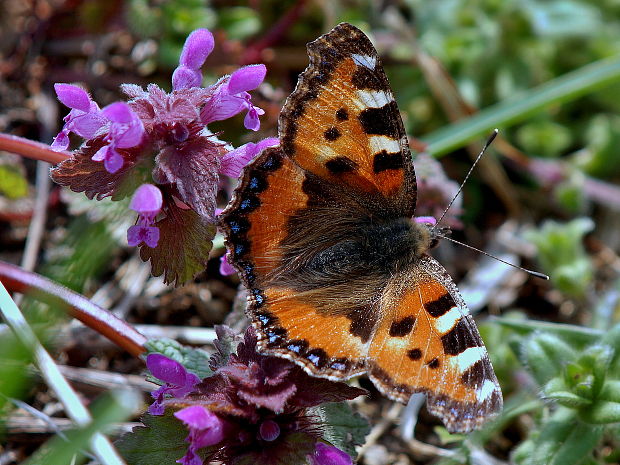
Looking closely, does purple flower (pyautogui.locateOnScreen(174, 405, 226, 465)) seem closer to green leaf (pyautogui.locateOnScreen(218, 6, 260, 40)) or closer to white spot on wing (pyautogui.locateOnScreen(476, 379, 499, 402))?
white spot on wing (pyautogui.locateOnScreen(476, 379, 499, 402))

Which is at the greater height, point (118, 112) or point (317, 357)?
point (118, 112)

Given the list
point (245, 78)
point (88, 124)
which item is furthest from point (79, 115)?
point (245, 78)

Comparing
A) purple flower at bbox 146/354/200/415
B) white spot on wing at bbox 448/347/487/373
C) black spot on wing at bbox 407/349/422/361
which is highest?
white spot on wing at bbox 448/347/487/373

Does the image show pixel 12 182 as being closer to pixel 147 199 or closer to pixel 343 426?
pixel 147 199

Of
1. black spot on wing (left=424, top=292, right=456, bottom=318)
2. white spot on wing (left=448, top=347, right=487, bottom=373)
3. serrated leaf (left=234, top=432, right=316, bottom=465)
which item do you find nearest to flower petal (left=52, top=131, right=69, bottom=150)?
serrated leaf (left=234, top=432, right=316, bottom=465)

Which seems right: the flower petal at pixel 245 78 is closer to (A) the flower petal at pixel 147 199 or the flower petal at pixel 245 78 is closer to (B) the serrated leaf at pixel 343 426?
(A) the flower petal at pixel 147 199

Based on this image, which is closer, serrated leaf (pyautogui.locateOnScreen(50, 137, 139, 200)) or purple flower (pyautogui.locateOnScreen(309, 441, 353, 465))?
purple flower (pyautogui.locateOnScreen(309, 441, 353, 465))

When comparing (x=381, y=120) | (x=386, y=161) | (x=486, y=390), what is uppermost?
(x=381, y=120)
